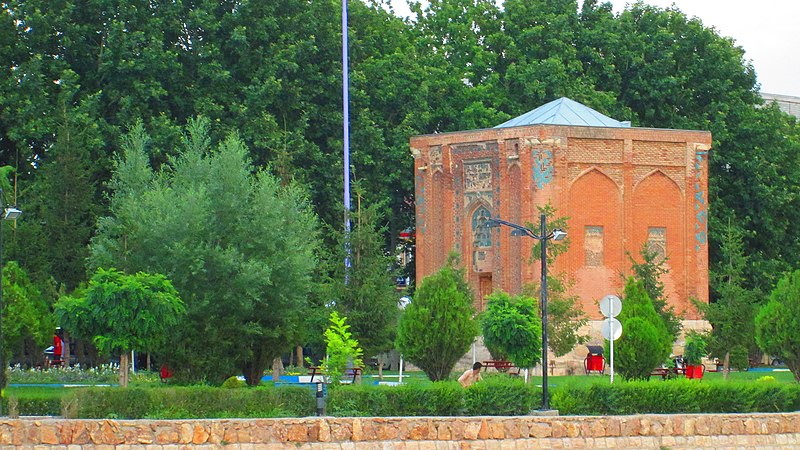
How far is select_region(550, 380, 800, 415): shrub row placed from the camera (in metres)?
26.8

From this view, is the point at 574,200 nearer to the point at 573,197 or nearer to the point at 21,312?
the point at 573,197

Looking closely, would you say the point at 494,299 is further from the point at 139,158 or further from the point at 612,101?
the point at 612,101

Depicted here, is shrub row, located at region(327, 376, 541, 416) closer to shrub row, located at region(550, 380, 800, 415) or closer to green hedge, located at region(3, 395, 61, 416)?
shrub row, located at region(550, 380, 800, 415)

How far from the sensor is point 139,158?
38.9 metres

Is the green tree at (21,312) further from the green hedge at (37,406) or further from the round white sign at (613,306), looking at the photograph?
the round white sign at (613,306)

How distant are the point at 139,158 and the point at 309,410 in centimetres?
1559

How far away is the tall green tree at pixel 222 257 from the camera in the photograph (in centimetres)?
3084

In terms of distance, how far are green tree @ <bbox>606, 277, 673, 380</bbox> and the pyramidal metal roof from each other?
14949 millimetres

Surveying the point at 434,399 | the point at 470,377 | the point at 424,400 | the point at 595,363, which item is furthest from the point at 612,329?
the point at 595,363

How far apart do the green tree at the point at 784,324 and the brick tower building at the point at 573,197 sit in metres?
11.0

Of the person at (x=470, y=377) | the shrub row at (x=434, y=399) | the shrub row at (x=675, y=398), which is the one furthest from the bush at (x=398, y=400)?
the person at (x=470, y=377)

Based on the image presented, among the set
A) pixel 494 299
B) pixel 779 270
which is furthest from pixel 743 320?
pixel 779 270

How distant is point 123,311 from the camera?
28.4 metres

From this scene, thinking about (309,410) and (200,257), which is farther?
(200,257)
